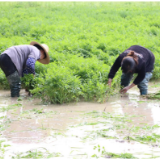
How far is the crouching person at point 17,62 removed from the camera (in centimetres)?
753

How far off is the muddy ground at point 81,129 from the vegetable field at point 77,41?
399 mm

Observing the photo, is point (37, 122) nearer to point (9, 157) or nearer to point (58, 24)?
point (9, 157)

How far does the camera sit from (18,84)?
7.79 meters

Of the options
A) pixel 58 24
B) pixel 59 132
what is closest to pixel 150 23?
pixel 58 24

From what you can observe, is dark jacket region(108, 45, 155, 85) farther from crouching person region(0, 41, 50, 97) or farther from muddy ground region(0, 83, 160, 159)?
crouching person region(0, 41, 50, 97)

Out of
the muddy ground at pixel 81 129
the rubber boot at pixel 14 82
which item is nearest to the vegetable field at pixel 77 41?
the rubber boot at pixel 14 82

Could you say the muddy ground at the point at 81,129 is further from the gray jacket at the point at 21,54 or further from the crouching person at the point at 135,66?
the gray jacket at the point at 21,54

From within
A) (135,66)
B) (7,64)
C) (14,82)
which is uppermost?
(135,66)

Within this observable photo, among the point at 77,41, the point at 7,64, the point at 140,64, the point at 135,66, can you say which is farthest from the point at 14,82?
the point at 77,41

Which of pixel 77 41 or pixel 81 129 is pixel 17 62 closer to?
pixel 81 129

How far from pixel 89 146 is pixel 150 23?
12793mm

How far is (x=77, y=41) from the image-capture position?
1216cm

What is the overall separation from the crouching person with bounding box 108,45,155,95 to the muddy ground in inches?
17.8

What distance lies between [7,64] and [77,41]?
4.98 meters
